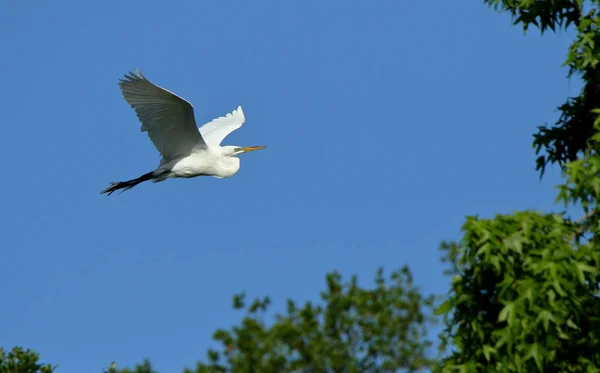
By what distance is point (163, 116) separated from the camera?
11.9m

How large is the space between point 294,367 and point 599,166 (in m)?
3.05

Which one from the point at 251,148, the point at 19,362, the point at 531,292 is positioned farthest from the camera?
the point at 251,148

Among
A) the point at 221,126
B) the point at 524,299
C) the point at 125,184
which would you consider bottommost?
the point at 524,299

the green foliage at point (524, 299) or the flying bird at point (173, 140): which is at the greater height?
the flying bird at point (173, 140)

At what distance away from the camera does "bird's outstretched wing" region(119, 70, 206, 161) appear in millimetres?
11086

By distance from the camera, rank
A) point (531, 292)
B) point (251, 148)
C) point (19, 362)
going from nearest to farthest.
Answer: point (531, 292) < point (19, 362) < point (251, 148)

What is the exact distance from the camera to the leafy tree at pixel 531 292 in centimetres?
601

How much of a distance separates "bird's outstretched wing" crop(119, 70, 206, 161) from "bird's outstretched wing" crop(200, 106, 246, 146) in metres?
1.76

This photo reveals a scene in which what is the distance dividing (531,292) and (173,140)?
299 inches

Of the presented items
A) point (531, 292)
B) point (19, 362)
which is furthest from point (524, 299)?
point (19, 362)

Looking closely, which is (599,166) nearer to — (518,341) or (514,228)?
(514,228)

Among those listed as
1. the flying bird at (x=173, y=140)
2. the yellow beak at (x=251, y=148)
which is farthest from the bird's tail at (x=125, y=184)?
the yellow beak at (x=251, y=148)

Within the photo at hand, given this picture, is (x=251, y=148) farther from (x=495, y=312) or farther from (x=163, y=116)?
(x=495, y=312)

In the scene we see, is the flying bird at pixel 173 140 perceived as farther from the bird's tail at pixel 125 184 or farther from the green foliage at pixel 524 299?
the green foliage at pixel 524 299
